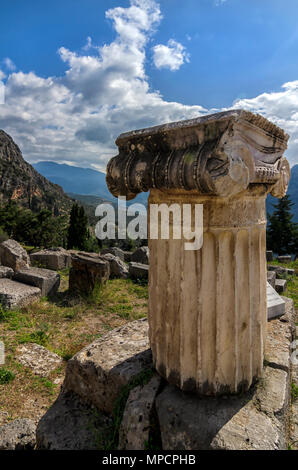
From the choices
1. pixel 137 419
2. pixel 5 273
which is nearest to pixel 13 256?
pixel 5 273

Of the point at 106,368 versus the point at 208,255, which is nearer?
the point at 208,255

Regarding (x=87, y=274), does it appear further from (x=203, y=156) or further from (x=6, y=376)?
(x=203, y=156)

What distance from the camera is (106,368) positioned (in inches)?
83.5

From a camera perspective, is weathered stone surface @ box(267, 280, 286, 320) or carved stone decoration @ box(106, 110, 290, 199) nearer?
carved stone decoration @ box(106, 110, 290, 199)

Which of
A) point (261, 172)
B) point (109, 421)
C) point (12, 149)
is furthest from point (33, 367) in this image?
point (12, 149)

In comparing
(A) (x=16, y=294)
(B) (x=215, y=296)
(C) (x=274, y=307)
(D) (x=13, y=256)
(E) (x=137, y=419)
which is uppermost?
(B) (x=215, y=296)

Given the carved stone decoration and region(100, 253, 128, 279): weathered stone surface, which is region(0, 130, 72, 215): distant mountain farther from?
the carved stone decoration

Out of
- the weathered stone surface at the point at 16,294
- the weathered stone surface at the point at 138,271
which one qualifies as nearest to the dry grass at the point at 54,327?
the weathered stone surface at the point at 16,294

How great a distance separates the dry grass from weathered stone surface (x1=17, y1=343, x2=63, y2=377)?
8cm

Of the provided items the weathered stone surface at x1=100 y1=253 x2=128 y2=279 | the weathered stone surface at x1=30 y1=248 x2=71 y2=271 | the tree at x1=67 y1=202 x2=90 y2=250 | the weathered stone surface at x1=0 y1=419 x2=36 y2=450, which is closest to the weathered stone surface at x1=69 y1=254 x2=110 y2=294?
the weathered stone surface at x1=100 y1=253 x2=128 y2=279

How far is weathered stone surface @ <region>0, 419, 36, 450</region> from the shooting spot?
245 centimetres

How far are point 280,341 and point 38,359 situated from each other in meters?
3.25

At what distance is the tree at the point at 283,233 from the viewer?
25297 mm
